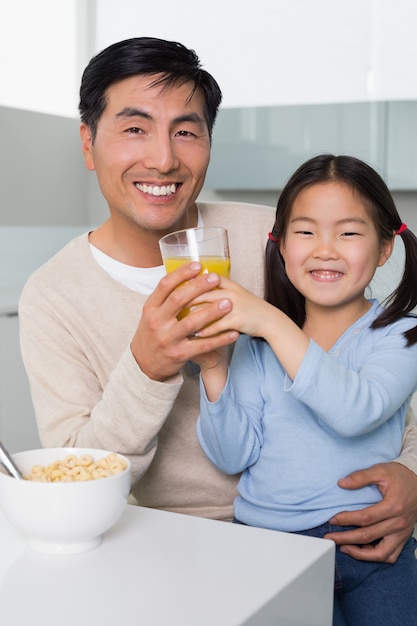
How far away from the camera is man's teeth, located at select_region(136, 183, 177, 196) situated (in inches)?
62.6

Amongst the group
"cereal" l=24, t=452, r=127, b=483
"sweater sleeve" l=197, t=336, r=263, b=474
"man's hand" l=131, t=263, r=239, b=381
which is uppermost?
"man's hand" l=131, t=263, r=239, b=381

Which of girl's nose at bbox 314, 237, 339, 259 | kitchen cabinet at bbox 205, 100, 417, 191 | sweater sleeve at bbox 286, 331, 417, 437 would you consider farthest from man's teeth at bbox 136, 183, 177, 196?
kitchen cabinet at bbox 205, 100, 417, 191

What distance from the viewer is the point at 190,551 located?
1045mm

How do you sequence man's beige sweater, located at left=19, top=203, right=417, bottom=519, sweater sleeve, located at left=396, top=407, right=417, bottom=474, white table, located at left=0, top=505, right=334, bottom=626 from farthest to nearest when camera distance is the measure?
man's beige sweater, located at left=19, top=203, right=417, bottom=519, sweater sleeve, located at left=396, top=407, right=417, bottom=474, white table, located at left=0, top=505, right=334, bottom=626

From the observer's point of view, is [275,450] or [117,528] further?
[275,450]

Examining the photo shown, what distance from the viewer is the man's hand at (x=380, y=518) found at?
1.35m

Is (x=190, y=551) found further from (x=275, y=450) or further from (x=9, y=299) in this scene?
(x=9, y=299)

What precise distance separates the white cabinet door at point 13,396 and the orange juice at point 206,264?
80.9 inches

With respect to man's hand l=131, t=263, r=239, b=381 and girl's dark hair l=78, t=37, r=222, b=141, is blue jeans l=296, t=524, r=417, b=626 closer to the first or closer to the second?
man's hand l=131, t=263, r=239, b=381

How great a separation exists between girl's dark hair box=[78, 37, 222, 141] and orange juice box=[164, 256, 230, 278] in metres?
0.46

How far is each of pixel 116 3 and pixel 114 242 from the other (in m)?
2.73

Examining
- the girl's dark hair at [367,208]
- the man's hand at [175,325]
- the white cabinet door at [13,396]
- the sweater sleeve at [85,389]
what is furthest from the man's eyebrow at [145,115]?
the white cabinet door at [13,396]

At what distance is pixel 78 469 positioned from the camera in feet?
3.46

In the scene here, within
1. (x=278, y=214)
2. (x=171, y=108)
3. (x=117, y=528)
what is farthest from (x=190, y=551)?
(x=171, y=108)
